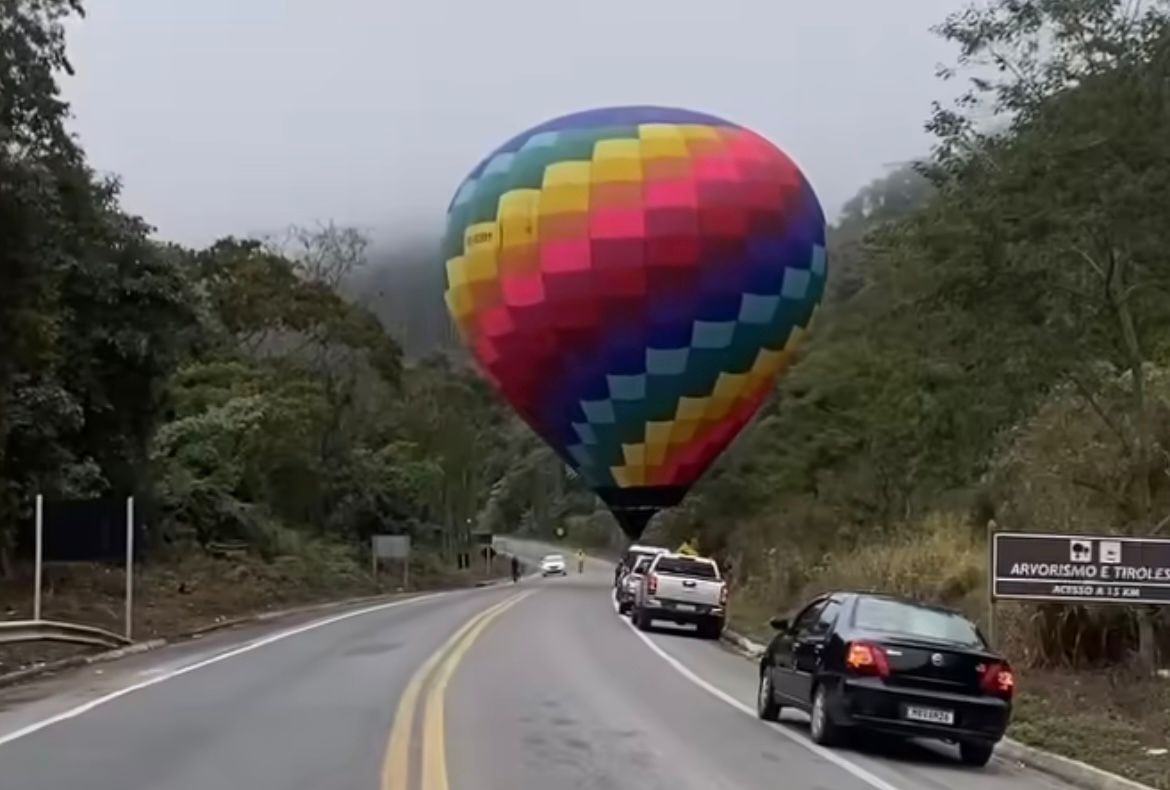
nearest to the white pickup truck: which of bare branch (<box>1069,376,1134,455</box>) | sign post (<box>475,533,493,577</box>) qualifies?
bare branch (<box>1069,376,1134,455</box>)

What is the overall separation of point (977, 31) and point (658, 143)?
52.1 ft

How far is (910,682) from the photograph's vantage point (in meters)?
15.4

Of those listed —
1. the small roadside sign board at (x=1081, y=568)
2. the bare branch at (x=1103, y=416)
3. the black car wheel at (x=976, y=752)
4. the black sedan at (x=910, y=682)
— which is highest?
the bare branch at (x=1103, y=416)

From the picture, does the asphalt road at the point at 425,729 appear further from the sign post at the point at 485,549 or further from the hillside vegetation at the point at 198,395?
the sign post at the point at 485,549

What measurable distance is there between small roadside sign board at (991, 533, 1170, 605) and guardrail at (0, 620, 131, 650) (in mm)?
12453

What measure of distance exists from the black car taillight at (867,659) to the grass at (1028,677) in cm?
187

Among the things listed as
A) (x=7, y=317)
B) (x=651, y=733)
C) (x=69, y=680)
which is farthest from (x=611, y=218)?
(x=651, y=733)

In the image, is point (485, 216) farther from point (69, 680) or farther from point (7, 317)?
point (69, 680)

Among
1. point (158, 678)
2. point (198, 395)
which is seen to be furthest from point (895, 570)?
point (198, 395)

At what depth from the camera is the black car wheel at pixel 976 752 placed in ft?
50.9

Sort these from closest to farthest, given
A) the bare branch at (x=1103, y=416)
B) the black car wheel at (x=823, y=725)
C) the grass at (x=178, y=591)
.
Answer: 1. the black car wheel at (x=823, y=725)
2. the bare branch at (x=1103, y=416)
3. the grass at (x=178, y=591)

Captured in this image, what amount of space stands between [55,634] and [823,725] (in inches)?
528

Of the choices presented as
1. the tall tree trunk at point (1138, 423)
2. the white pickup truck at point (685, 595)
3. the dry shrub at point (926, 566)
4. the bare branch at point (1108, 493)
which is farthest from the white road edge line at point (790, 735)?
the white pickup truck at point (685, 595)

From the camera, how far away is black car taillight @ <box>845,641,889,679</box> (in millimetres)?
15430
